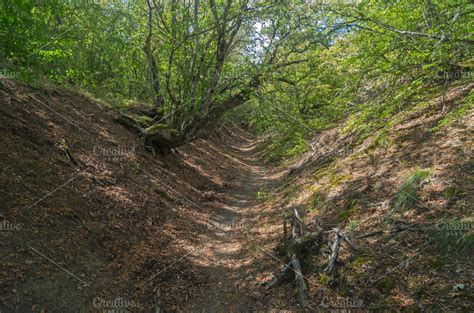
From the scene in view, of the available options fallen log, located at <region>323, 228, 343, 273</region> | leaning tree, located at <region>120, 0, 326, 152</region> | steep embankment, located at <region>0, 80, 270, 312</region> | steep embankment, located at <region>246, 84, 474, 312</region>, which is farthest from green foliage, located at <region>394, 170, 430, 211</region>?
leaning tree, located at <region>120, 0, 326, 152</region>

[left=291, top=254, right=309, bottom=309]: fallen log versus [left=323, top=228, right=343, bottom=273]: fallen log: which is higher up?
[left=323, top=228, right=343, bottom=273]: fallen log

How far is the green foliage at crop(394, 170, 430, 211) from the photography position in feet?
19.0

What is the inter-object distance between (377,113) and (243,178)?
11555mm

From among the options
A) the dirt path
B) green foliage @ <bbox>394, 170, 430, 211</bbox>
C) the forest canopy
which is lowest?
the dirt path

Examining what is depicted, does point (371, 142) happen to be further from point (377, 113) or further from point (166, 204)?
point (166, 204)

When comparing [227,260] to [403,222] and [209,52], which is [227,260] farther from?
[209,52]

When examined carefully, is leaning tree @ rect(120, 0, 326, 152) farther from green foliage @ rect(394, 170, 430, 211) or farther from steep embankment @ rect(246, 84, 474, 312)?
green foliage @ rect(394, 170, 430, 211)

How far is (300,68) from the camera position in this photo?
41.9 ft

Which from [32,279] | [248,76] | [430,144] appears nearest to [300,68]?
[248,76]

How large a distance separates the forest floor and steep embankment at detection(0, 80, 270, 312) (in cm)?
3

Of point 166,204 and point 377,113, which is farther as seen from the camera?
point 166,204

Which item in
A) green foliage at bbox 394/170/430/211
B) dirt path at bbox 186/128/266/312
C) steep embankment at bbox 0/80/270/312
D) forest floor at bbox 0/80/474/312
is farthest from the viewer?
green foliage at bbox 394/170/430/211

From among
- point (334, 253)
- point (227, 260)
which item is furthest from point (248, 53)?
point (334, 253)

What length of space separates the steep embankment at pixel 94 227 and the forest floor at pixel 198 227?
28mm
